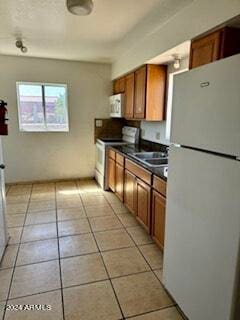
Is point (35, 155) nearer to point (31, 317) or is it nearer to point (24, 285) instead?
point (24, 285)

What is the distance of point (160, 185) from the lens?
225 cm

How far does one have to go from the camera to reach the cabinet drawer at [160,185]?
7.13 ft

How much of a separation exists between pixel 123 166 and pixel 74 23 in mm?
1944

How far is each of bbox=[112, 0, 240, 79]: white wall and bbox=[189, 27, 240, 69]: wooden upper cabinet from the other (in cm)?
8

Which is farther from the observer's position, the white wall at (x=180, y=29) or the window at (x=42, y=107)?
the window at (x=42, y=107)

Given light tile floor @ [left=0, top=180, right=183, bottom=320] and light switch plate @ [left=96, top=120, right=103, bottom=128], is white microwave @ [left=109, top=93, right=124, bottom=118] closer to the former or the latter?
light switch plate @ [left=96, top=120, right=103, bottom=128]

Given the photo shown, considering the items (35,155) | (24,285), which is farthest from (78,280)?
(35,155)

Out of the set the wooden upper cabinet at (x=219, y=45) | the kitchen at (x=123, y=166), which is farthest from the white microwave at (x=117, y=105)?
the wooden upper cabinet at (x=219, y=45)

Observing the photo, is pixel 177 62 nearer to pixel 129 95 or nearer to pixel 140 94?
pixel 140 94

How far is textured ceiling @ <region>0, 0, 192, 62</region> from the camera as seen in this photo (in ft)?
6.87

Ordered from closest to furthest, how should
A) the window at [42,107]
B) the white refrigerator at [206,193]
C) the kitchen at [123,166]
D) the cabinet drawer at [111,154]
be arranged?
the white refrigerator at [206,193], the kitchen at [123,166], the cabinet drawer at [111,154], the window at [42,107]

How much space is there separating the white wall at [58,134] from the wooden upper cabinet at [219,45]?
10.2ft

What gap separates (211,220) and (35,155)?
401 centimetres

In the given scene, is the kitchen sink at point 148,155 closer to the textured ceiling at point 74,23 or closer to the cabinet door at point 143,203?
the cabinet door at point 143,203
